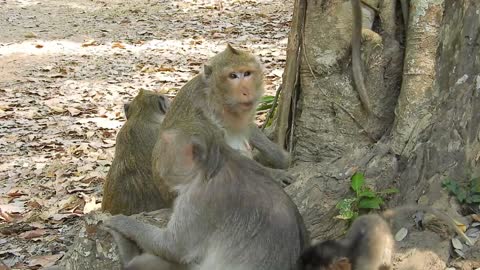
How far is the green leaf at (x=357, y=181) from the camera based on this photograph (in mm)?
4117

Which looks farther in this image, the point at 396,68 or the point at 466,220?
the point at 396,68

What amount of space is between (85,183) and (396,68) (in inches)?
129

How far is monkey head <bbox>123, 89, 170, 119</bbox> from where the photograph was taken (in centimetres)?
513

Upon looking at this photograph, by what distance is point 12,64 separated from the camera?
35.4ft

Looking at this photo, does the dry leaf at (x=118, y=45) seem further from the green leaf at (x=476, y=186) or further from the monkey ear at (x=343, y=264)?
the monkey ear at (x=343, y=264)

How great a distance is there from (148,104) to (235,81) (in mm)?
850

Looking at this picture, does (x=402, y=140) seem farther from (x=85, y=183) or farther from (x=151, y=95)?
(x=85, y=183)

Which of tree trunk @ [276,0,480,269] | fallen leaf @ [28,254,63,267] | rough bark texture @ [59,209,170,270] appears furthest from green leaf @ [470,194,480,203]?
fallen leaf @ [28,254,63,267]

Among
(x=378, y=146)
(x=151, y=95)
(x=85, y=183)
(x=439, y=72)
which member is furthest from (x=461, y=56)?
(x=85, y=183)

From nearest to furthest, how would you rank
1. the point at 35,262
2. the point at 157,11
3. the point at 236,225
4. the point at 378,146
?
the point at 236,225
the point at 378,146
the point at 35,262
the point at 157,11

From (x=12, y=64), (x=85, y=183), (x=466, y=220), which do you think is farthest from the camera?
(x=12, y=64)

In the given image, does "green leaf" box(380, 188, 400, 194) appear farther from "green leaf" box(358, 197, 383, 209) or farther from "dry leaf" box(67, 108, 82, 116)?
"dry leaf" box(67, 108, 82, 116)

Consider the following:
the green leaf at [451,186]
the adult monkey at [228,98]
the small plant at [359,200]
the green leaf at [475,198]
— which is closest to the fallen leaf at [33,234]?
the adult monkey at [228,98]

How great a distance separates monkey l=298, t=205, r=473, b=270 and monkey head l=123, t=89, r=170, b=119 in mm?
2027
